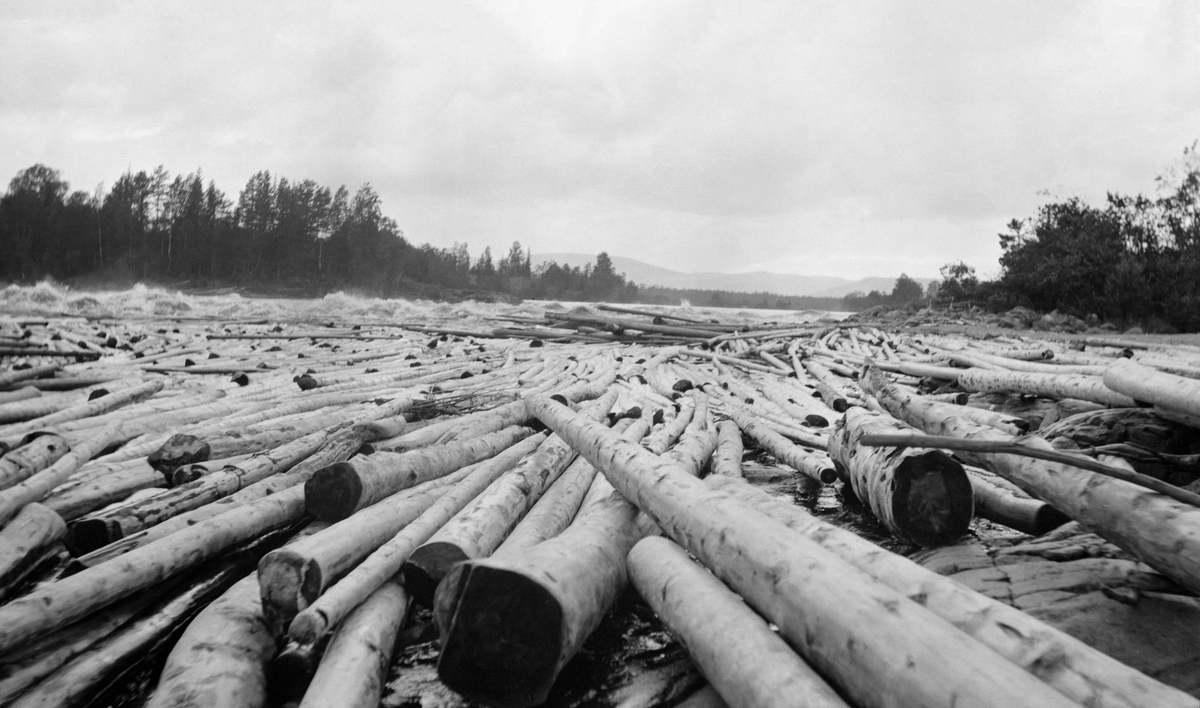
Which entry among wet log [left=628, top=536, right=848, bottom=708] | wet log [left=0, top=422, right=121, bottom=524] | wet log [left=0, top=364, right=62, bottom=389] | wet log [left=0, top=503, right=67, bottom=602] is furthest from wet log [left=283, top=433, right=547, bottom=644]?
wet log [left=0, top=364, right=62, bottom=389]

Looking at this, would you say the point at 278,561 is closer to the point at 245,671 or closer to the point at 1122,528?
the point at 245,671

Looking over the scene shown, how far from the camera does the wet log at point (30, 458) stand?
2766 mm

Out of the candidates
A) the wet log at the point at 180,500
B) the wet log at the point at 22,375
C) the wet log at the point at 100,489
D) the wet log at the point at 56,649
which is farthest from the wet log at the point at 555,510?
the wet log at the point at 22,375

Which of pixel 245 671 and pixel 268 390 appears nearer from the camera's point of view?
pixel 245 671

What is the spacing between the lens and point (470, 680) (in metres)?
1.72

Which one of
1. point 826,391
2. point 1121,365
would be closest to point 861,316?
point 826,391

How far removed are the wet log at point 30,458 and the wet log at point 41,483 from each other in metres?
0.04

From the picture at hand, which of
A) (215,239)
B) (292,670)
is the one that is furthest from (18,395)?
(215,239)

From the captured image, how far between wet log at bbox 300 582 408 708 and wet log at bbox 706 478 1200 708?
63.4 inches

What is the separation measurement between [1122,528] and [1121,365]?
1786 millimetres

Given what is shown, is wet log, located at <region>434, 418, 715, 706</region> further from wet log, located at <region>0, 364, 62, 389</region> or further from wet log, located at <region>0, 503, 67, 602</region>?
wet log, located at <region>0, 364, 62, 389</region>

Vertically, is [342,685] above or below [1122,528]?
below

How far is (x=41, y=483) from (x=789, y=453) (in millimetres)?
4466

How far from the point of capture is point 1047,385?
485cm
